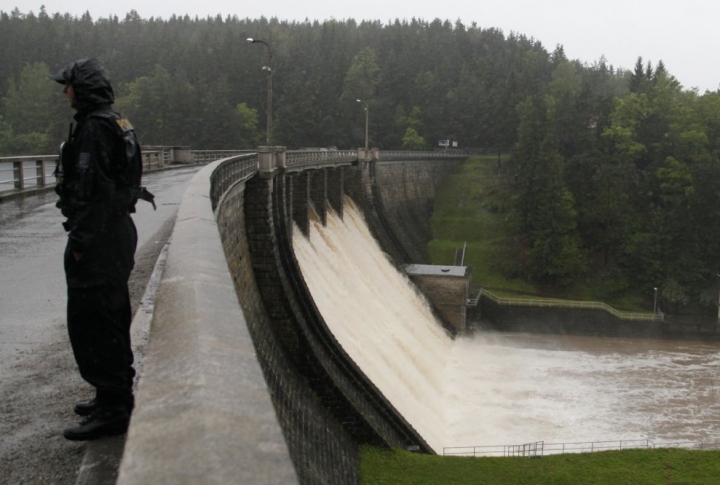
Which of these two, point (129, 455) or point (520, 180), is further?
point (520, 180)

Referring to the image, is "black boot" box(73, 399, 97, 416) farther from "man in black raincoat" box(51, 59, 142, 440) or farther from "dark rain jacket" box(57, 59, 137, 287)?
"dark rain jacket" box(57, 59, 137, 287)

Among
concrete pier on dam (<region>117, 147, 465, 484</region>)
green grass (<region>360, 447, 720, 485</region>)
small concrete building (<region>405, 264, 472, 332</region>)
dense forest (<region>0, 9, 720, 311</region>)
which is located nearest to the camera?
concrete pier on dam (<region>117, 147, 465, 484</region>)

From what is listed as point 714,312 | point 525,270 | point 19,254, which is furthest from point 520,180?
point 19,254

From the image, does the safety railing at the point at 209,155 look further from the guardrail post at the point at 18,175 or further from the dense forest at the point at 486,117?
the guardrail post at the point at 18,175

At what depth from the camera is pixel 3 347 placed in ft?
20.9

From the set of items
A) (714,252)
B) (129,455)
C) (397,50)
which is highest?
(397,50)

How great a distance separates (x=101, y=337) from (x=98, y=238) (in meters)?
0.59

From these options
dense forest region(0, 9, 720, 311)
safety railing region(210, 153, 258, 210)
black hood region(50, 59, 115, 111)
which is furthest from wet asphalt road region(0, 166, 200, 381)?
dense forest region(0, 9, 720, 311)

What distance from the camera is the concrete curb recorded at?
75.1 inches

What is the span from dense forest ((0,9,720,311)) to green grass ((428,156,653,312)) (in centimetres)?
85

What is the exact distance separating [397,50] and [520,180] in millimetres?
68198

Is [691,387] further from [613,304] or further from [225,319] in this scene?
[225,319]

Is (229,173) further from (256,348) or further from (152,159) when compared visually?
(152,159)

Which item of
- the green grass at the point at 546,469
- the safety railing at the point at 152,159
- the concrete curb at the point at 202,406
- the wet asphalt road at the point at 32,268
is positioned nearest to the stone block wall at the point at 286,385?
the green grass at the point at 546,469
